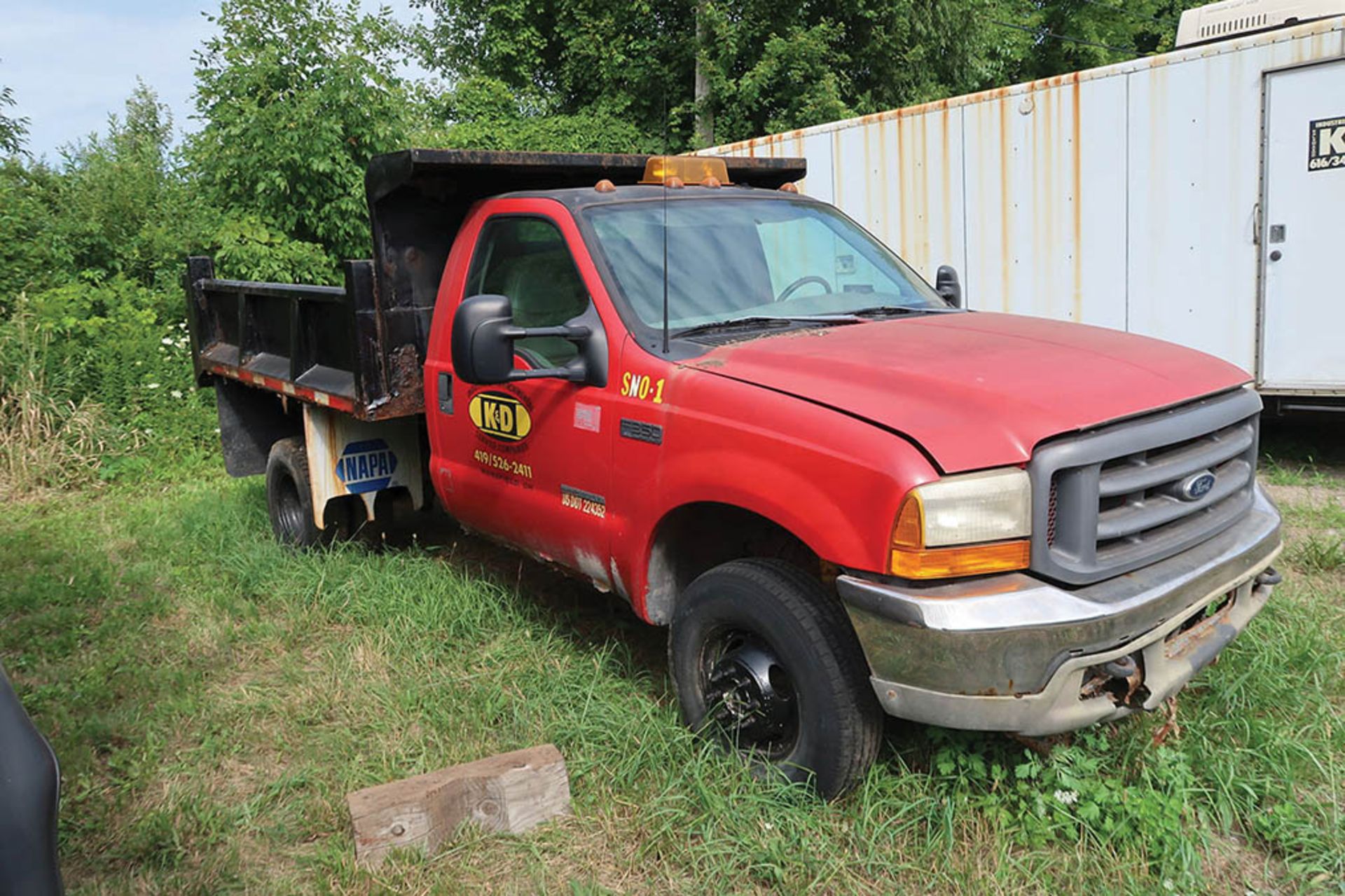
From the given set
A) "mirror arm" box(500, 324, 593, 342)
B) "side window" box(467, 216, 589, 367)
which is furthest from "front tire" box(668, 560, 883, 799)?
"side window" box(467, 216, 589, 367)

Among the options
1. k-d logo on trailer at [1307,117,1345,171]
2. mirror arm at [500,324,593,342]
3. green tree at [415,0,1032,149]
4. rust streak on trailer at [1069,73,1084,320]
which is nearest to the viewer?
mirror arm at [500,324,593,342]

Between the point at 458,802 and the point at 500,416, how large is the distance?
1.63 m

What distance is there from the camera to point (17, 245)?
34.2 ft

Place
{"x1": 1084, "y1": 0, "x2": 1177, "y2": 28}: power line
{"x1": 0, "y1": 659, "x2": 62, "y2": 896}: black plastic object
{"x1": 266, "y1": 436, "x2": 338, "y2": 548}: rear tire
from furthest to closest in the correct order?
{"x1": 1084, "y1": 0, "x2": 1177, "y2": 28}: power line, {"x1": 266, "y1": 436, "x2": 338, "y2": 548}: rear tire, {"x1": 0, "y1": 659, "x2": 62, "y2": 896}: black plastic object

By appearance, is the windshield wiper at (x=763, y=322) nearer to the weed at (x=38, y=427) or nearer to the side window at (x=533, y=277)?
the side window at (x=533, y=277)

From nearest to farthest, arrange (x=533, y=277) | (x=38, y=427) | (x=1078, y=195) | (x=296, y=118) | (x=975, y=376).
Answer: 1. (x=975, y=376)
2. (x=533, y=277)
3. (x=1078, y=195)
4. (x=38, y=427)
5. (x=296, y=118)

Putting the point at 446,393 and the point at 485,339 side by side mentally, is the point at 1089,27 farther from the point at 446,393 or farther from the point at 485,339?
the point at 485,339

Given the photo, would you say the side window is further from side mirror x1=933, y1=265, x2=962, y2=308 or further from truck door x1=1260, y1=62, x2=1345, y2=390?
truck door x1=1260, y1=62, x2=1345, y2=390

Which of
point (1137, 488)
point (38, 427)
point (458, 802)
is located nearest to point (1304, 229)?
point (1137, 488)

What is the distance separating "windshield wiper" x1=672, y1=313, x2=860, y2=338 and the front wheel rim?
106 centimetres

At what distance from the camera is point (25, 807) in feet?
5.25

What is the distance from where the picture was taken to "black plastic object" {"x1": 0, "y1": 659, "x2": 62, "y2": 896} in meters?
1.57

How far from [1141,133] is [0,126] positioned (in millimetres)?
12893

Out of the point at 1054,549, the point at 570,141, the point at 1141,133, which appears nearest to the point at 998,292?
the point at 1141,133
